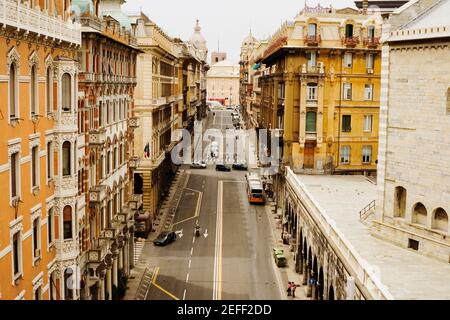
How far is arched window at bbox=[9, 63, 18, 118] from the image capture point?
26672 millimetres

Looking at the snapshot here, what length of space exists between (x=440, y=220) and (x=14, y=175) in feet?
76.4

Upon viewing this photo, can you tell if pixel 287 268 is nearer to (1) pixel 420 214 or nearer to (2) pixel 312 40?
(1) pixel 420 214

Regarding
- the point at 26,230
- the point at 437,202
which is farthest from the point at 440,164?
the point at 26,230

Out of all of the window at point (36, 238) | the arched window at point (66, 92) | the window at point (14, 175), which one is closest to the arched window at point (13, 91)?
the window at point (14, 175)

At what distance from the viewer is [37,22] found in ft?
93.5

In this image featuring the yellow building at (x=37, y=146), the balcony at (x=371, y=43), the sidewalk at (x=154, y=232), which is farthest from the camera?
the balcony at (x=371, y=43)

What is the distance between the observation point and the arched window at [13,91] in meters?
26.7

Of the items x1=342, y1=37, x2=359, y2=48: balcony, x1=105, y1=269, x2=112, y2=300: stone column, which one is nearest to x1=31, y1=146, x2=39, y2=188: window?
x1=105, y1=269, x2=112, y2=300: stone column

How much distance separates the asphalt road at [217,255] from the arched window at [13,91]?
1001 inches

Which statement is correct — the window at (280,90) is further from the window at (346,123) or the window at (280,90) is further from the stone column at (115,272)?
Answer: the stone column at (115,272)

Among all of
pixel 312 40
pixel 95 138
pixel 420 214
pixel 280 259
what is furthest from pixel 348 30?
pixel 95 138

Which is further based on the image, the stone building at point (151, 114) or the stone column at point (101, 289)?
the stone building at point (151, 114)
